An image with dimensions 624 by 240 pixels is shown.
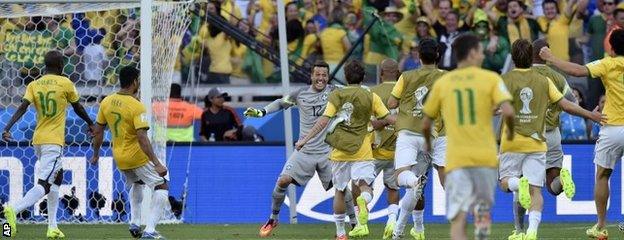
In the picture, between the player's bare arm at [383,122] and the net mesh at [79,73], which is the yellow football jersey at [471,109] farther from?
the net mesh at [79,73]

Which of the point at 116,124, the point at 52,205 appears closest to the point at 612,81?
the point at 116,124

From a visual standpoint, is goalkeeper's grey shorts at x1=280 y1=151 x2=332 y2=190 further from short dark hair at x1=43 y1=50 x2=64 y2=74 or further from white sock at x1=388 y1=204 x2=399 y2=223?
short dark hair at x1=43 y1=50 x2=64 y2=74

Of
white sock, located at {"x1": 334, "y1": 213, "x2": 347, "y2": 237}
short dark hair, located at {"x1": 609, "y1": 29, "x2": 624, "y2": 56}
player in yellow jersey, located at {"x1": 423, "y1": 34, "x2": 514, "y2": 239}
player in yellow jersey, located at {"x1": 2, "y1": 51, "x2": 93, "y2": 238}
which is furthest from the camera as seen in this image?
player in yellow jersey, located at {"x1": 2, "y1": 51, "x2": 93, "y2": 238}

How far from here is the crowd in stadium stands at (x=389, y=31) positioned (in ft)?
79.9

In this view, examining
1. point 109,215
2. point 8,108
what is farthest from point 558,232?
point 8,108

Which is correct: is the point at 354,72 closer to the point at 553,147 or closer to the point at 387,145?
the point at 387,145

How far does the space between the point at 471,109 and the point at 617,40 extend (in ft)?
14.9

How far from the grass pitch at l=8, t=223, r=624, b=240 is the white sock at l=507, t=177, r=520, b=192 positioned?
207 cm

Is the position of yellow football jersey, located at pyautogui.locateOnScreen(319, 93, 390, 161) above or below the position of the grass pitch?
above

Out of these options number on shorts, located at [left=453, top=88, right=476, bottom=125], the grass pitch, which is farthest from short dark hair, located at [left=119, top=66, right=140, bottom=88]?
number on shorts, located at [left=453, top=88, right=476, bottom=125]

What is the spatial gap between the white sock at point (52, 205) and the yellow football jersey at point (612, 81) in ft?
21.4

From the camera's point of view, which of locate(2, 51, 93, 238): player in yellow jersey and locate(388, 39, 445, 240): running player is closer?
locate(388, 39, 445, 240): running player

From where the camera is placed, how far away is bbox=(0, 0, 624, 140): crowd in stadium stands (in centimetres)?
2434

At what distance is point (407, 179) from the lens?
16344 mm
